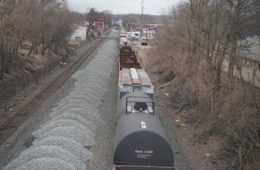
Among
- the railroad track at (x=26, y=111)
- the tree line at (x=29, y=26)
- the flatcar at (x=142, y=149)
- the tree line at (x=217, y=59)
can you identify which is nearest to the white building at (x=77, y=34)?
the tree line at (x=29, y=26)

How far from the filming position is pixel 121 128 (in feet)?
36.3

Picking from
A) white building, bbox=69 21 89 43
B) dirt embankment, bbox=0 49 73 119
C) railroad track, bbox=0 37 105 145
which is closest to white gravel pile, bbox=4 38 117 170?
railroad track, bbox=0 37 105 145

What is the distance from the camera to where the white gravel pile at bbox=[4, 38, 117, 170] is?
11719 millimetres

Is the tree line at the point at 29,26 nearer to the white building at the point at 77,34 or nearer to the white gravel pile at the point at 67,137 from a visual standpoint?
the white gravel pile at the point at 67,137

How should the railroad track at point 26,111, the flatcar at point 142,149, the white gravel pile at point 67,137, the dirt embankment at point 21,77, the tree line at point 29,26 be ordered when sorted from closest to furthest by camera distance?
the flatcar at point 142,149, the white gravel pile at point 67,137, the railroad track at point 26,111, the dirt embankment at point 21,77, the tree line at point 29,26

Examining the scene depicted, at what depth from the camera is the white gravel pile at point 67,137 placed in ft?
38.4

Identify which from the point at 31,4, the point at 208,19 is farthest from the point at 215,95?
the point at 31,4

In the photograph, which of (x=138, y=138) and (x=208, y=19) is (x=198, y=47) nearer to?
(x=208, y=19)

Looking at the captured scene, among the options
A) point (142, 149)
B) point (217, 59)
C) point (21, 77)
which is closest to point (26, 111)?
point (21, 77)

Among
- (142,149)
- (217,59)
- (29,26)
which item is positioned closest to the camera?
(142,149)

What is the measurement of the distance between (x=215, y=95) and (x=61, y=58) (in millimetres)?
30085

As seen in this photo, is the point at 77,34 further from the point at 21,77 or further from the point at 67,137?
the point at 67,137

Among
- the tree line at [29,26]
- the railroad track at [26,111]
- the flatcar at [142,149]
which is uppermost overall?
the tree line at [29,26]

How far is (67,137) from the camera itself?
14383 millimetres
